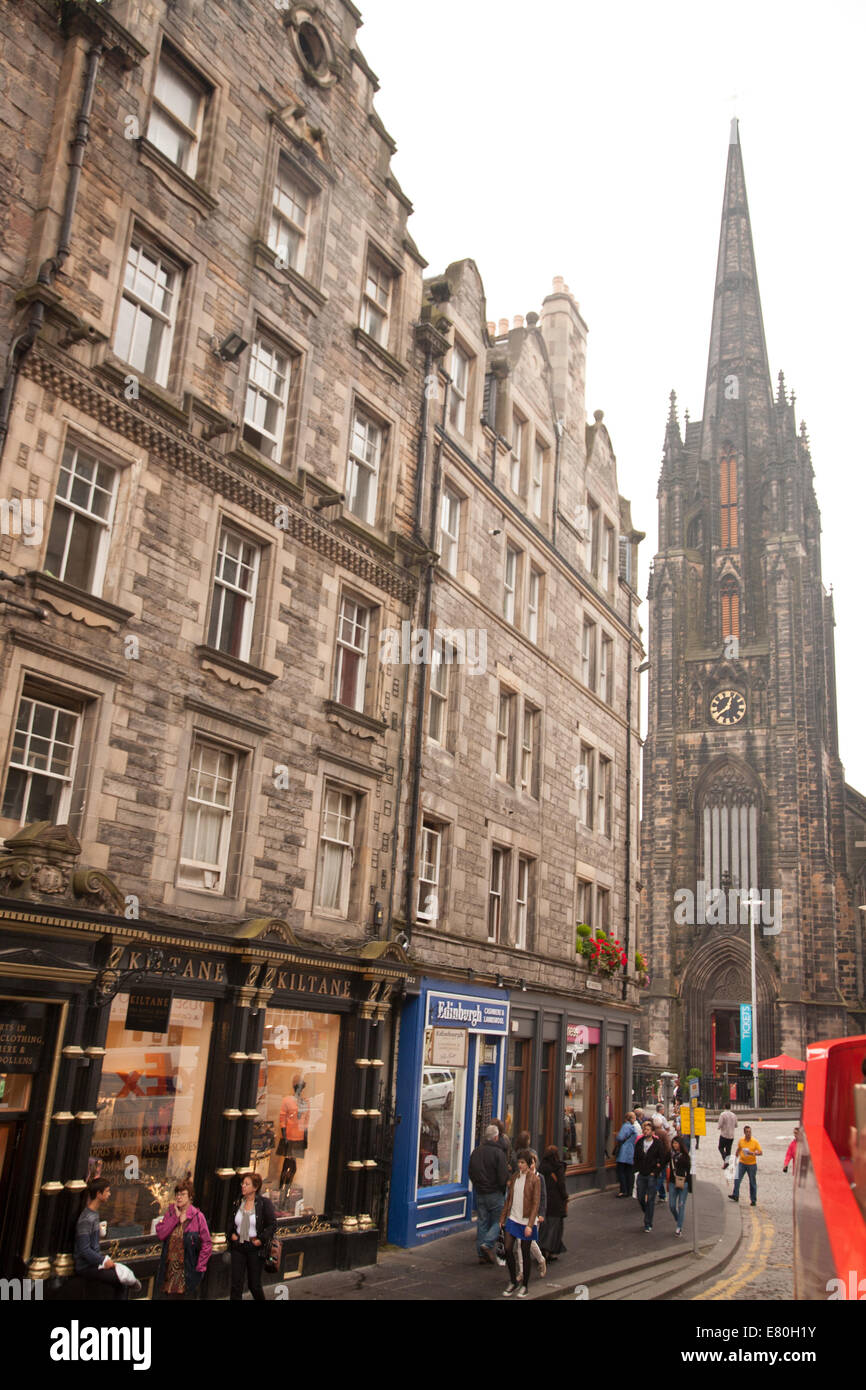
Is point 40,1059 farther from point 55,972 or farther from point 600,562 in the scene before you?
point 600,562

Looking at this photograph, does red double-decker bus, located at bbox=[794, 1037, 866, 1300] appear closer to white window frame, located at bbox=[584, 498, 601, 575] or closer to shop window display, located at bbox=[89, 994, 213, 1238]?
shop window display, located at bbox=[89, 994, 213, 1238]

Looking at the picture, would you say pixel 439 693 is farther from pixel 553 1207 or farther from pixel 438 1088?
pixel 553 1207

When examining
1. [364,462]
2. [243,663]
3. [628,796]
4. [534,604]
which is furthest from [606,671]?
[243,663]

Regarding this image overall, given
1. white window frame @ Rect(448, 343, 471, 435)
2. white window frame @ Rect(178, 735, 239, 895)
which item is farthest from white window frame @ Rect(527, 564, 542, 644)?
white window frame @ Rect(178, 735, 239, 895)

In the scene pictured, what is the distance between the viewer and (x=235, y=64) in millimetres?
15227

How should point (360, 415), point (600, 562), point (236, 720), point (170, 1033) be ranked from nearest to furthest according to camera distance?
point (170, 1033) → point (236, 720) → point (360, 415) → point (600, 562)

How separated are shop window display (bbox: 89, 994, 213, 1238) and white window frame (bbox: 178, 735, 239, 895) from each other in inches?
55.9

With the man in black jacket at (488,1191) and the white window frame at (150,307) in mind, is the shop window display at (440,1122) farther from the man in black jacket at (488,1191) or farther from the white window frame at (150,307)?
the white window frame at (150,307)

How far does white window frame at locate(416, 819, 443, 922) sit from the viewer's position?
17938mm

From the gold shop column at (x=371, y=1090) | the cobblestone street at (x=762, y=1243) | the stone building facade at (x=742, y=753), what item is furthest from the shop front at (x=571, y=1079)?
the stone building facade at (x=742, y=753)

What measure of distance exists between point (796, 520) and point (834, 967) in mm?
32086

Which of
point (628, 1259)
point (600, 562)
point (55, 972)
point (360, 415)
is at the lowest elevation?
point (628, 1259)

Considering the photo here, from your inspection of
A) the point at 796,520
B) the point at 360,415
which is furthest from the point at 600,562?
the point at 796,520

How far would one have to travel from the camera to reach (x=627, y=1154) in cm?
2178
